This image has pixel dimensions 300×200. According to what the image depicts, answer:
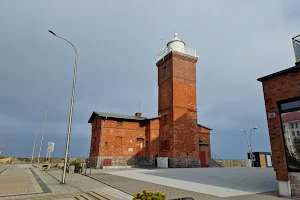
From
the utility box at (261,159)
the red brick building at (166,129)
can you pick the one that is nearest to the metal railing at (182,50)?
the red brick building at (166,129)

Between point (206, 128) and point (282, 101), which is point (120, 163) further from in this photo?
point (282, 101)

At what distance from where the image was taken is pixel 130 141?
27.5 m

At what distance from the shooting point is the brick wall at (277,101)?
315 inches

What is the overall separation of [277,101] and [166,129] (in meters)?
19.3

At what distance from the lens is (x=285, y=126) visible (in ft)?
27.0

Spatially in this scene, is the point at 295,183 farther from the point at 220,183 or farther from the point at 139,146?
the point at 139,146

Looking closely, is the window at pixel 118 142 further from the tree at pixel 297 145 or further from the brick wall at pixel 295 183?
the tree at pixel 297 145

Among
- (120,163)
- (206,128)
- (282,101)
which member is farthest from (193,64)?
(282,101)

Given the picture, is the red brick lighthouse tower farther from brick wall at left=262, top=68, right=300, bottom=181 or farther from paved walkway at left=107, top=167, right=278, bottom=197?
brick wall at left=262, top=68, right=300, bottom=181

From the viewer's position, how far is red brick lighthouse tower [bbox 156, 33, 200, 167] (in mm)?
25578

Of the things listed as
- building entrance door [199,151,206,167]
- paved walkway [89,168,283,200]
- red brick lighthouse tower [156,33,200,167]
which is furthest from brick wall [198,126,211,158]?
paved walkway [89,168,283,200]

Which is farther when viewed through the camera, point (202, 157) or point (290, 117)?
point (202, 157)

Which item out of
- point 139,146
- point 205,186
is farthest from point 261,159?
point 205,186

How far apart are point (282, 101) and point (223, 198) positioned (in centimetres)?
498
